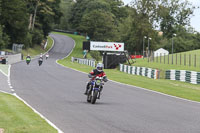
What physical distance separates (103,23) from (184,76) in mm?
90611

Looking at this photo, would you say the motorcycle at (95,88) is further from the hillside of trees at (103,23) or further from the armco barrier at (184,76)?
the hillside of trees at (103,23)

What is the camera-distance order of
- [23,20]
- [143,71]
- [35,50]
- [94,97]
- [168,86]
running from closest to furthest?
[94,97]
[168,86]
[143,71]
[23,20]
[35,50]

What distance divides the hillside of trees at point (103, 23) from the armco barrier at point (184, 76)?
40.0 m

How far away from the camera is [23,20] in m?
90.4

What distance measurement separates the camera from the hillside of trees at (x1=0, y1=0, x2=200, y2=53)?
294 feet

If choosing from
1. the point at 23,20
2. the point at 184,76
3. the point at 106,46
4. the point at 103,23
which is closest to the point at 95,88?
the point at 184,76

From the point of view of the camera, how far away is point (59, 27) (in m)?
178

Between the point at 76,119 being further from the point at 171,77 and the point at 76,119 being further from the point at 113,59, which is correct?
the point at 113,59

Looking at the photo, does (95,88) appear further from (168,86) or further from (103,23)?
(103,23)

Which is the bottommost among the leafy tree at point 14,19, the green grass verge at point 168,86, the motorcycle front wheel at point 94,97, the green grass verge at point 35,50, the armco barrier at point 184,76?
the green grass verge at point 168,86

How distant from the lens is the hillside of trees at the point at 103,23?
89750 mm

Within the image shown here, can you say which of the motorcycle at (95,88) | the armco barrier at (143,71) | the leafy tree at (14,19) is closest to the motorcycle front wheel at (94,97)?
the motorcycle at (95,88)

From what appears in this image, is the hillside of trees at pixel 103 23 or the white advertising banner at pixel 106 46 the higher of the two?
the hillside of trees at pixel 103 23

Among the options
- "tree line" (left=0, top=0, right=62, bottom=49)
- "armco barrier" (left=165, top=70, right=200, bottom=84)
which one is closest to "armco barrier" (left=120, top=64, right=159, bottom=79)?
"armco barrier" (left=165, top=70, right=200, bottom=84)
